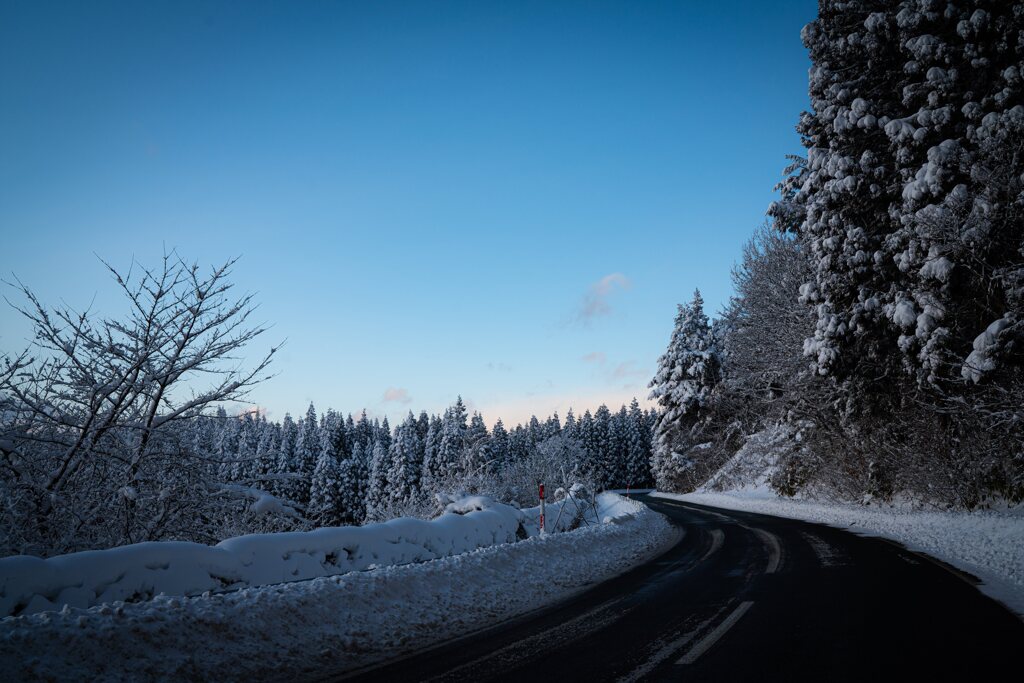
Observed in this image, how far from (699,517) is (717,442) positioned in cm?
2102

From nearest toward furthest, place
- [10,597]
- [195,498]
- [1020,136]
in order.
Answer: [10,597], [195,498], [1020,136]

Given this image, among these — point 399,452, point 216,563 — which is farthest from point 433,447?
point 216,563

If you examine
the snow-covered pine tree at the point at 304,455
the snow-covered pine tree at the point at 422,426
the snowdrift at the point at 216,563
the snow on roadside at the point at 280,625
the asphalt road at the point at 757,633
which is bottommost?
the asphalt road at the point at 757,633

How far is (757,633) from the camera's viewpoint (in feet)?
18.7

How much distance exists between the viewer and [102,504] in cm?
739

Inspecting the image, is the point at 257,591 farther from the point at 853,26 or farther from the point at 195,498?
the point at 853,26

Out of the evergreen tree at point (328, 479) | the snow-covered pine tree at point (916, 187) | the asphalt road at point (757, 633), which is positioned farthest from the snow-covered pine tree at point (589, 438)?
the asphalt road at point (757, 633)

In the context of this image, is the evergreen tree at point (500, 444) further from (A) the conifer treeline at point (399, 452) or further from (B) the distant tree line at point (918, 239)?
(B) the distant tree line at point (918, 239)

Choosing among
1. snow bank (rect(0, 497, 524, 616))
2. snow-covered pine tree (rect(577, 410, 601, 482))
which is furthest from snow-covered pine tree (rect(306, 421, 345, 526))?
snow bank (rect(0, 497, 524, 616))

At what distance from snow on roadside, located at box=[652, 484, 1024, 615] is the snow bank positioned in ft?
25.1

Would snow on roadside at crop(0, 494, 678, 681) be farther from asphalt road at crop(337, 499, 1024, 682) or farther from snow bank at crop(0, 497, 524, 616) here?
asphalt road at crop(337, 499, 1024, 682)

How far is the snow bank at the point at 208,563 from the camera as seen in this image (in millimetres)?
4828

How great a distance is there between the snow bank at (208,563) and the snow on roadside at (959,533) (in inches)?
301

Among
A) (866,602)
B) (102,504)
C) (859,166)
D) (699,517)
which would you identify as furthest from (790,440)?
(102,504)
